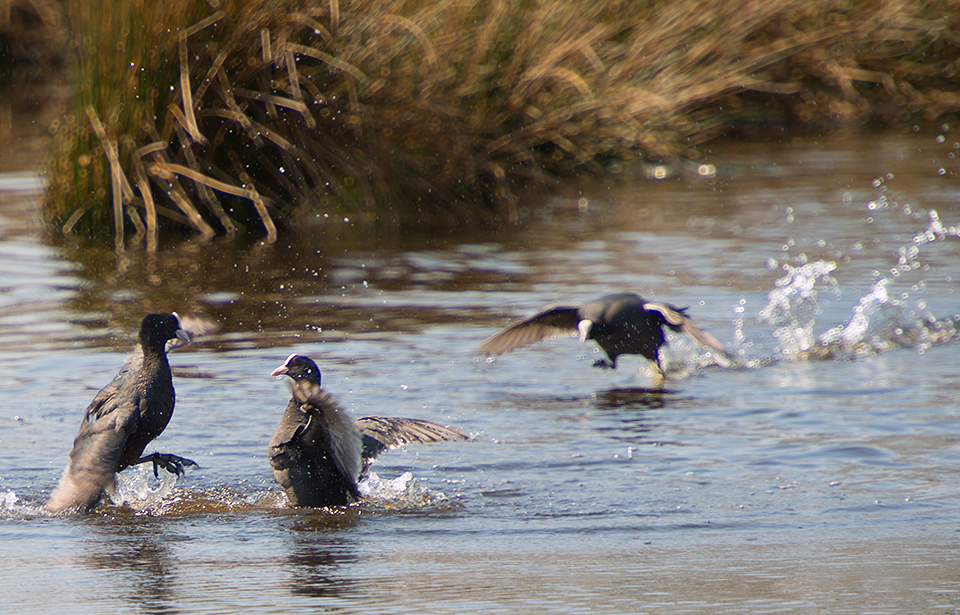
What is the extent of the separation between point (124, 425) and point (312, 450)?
2.21 ft

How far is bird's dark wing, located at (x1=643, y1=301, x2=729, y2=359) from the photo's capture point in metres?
6.96

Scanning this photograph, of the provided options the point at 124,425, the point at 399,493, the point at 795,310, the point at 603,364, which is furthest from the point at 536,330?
the point at 124,425

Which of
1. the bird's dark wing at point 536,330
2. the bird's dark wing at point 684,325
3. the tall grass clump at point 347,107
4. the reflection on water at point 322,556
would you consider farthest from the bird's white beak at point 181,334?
the tall grass clump at point 347,107

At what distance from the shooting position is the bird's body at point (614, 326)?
7236 mm

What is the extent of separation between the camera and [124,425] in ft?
16.4

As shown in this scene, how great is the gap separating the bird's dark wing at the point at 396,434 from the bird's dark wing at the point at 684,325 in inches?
77.4

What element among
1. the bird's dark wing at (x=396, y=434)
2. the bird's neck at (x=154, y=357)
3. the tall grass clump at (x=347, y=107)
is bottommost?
the bird's dark wing at (x=396, y=434)

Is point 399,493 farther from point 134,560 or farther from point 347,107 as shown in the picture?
point 347,107

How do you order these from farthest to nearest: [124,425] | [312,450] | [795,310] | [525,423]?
1. [795,310]
2. [525,423]
3. [312,450]
4. [124,425]

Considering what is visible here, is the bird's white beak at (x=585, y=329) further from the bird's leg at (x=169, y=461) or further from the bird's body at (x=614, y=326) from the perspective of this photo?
the bird's leg at (x=169, y=461)

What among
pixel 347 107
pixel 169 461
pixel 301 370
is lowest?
pixel 169 461

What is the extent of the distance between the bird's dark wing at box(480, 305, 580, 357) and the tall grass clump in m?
3.45

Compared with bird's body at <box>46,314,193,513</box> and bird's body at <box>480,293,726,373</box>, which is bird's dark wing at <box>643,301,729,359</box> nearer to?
bird's body at <box>480,293,726,373</box>

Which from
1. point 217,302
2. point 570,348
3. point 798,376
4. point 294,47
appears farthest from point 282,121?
point 798,376
